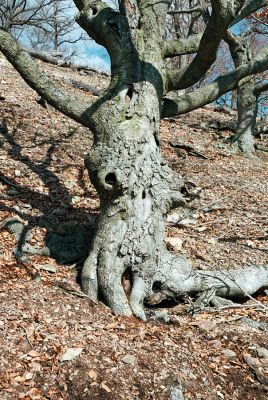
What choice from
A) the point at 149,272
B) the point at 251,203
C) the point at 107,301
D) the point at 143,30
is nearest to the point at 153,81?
the point at 143,30

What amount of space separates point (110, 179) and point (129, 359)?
158cm

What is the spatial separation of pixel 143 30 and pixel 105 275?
2.53 metres

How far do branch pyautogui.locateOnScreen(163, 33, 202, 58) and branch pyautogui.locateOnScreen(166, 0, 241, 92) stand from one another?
213mm

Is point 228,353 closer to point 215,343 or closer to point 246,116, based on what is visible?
point 215,343

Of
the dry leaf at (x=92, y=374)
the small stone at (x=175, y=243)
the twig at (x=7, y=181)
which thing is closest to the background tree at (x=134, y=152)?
the small stone at (x=175, y=243)

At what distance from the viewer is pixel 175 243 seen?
4.62 metres

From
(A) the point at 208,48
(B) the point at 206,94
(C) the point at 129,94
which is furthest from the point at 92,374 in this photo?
(B) the point at 206,94

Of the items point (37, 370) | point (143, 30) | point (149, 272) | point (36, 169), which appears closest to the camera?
point (37, 370)

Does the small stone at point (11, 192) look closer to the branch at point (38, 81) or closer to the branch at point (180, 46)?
the branch at point (38, 81)

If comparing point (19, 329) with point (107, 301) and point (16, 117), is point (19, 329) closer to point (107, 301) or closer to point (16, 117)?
point (107, 301)

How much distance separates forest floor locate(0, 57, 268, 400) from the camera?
2533 millimetres

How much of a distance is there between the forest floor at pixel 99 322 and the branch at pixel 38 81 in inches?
55.5

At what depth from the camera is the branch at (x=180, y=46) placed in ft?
13.3

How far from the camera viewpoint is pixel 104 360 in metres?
2.69
